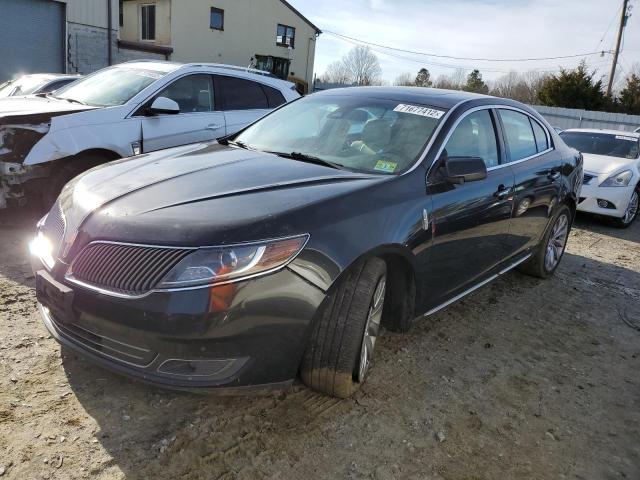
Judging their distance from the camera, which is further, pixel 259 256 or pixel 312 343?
pixel 312 343

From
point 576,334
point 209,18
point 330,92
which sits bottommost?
point 576,334

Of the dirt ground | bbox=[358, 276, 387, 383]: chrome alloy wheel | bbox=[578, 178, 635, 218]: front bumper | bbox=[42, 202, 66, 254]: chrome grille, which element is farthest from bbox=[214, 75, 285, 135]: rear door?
bbox=[578, 178, 635, 218]: front bumper

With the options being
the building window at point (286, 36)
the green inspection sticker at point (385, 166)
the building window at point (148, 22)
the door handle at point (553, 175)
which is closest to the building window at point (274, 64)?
the building window at point (286, 36)

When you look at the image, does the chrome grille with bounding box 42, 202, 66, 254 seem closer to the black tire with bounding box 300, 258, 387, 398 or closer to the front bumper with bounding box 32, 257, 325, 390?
the front bumper with bounding box 32, 257, 325, 390

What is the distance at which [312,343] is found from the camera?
8.30ft

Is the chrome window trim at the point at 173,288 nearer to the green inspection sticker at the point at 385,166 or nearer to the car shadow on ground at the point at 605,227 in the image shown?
the green inspection sticker at the point at 385,166

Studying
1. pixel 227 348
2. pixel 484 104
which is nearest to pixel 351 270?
pixel 227 348

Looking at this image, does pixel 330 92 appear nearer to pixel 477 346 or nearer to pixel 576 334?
pixel 477 346

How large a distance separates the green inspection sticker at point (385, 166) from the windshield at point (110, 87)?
337cm

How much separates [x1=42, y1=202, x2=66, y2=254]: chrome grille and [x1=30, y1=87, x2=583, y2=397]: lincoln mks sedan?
11mm

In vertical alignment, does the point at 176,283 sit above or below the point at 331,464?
above

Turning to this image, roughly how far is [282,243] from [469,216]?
160 centimetres

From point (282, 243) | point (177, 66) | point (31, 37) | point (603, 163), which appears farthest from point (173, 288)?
point (31, 37)

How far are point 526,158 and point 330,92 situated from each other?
1.69 m
